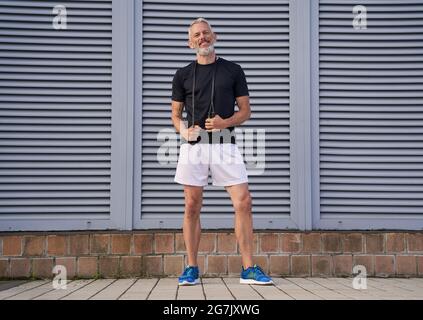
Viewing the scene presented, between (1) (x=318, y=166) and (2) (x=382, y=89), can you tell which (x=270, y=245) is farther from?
(2) (x=382, y=89)

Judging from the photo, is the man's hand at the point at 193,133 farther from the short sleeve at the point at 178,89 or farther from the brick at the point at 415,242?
the brick at the point at 415,242

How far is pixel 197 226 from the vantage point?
130 inches

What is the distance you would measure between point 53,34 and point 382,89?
2.97 m

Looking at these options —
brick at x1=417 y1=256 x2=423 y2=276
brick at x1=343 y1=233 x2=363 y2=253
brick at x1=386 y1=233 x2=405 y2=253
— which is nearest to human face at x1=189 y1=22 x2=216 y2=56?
brick at x1=343 y1=233 x2=363 y2=253

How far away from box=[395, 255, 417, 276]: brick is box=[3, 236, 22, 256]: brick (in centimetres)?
310

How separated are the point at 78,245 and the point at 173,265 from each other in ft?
2.60

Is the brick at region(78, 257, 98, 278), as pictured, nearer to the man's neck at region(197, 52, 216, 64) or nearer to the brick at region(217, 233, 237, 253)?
the brick at region(217, 233, 237, 253)

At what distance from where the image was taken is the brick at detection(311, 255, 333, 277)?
3.70m

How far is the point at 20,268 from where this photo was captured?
359 centimetres

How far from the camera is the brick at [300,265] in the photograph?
370 centimetres

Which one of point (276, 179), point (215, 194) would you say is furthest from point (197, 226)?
point (276, 179)

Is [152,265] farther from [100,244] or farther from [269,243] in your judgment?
[269,243]

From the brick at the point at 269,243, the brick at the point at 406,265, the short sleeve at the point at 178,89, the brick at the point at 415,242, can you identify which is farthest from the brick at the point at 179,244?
the brick at the point at 415,242

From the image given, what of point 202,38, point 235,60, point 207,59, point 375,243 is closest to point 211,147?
point 207,59
